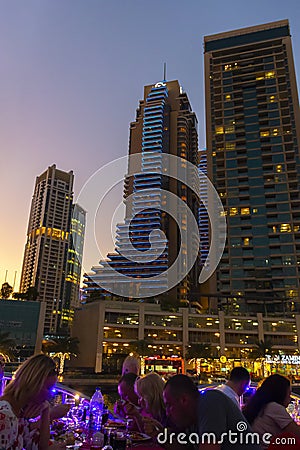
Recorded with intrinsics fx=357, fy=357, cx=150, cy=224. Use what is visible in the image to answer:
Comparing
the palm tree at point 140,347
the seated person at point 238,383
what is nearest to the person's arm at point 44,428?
the seated person at point 238,383

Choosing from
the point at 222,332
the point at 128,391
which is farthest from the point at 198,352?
the point at 128,391

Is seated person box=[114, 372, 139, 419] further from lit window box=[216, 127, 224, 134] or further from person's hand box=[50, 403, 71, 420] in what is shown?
lit window box=[216, 127, 224, 134]

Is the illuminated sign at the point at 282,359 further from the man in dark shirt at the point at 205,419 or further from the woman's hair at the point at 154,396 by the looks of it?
the man in dark shirt at the point at 205,419

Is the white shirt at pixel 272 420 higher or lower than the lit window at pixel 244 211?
lower

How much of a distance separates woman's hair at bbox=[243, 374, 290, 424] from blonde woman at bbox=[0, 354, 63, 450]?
1816 millimetres

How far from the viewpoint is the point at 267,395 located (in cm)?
335

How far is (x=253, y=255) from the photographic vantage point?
2566 inches

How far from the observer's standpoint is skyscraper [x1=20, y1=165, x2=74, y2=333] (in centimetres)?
14550

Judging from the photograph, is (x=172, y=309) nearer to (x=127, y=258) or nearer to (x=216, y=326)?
(x=216, y=326)

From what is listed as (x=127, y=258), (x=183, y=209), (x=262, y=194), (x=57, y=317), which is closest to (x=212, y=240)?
(x=262, y=194)

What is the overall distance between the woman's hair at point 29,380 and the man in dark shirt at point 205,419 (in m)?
1.00

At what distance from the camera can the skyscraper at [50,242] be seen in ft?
477

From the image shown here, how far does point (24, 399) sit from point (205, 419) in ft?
Result: 4.66

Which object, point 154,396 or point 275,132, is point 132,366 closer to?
point 154,396
